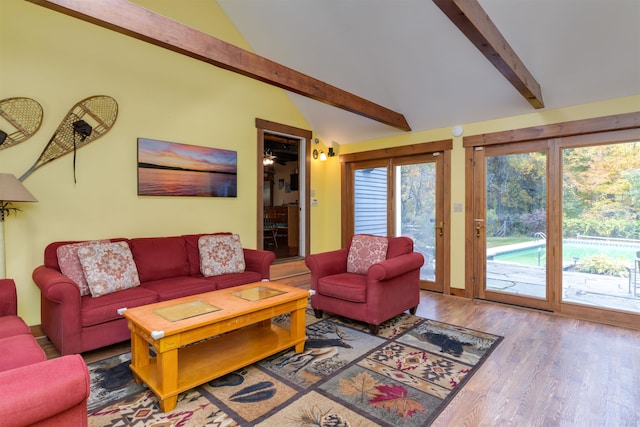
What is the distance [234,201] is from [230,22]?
95.0 inches

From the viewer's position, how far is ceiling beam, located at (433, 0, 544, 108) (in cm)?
206

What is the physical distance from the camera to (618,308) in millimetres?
3367

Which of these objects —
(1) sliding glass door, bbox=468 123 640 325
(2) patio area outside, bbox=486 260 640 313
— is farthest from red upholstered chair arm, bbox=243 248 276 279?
(2) patio area outside, bbox=486 260 640 313

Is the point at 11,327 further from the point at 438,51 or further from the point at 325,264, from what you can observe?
the point at 438,51

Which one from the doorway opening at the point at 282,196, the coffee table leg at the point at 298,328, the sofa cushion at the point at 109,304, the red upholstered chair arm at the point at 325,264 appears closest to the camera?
the sofa cushion at the point at 109,304

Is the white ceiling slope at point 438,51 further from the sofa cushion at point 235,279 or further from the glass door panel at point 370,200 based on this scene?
the sofa cushion at point 235,279

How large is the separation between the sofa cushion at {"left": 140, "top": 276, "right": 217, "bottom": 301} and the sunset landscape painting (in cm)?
108

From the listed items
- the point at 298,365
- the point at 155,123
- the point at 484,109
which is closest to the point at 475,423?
the point at 298,365

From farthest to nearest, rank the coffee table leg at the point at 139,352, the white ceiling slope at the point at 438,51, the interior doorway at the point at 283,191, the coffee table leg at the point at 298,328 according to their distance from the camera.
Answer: the interior doorway at the point at 283,191 → the white ceiling slope at the point at 438,51 → the coffee table leg at the point at 298,328 → the coffee table leg at the point at 139,352

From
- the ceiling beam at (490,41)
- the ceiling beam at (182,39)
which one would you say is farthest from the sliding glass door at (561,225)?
the ceiling beam at (182,39)

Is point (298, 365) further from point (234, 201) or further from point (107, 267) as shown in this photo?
point (234, 201)

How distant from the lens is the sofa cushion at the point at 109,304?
2502mm

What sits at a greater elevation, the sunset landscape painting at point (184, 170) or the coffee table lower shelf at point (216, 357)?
the sunset landscape painting at point (184, 170)

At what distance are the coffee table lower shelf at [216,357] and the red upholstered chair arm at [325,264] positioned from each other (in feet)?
2.49
